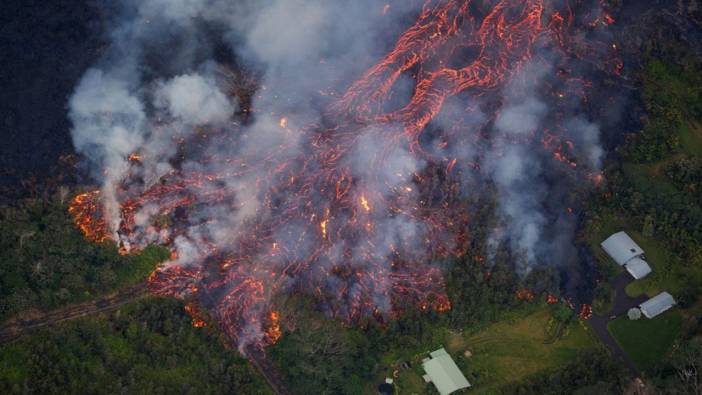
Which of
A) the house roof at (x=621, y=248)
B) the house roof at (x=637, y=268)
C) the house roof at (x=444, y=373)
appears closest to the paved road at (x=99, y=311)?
the house roof at (x=444, y=373)

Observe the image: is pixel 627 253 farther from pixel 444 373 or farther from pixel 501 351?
pixel 444 373

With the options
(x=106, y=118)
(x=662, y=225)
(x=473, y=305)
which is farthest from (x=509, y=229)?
(x=106, y=118)

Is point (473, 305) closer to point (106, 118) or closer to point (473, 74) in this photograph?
point (473, 74)

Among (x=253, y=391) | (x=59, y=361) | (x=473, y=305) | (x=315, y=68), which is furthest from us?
→ (x=315, y=68)

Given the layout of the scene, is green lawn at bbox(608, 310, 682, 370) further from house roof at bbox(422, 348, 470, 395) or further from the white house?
house roof at bbox(422, 348, 470, 395)

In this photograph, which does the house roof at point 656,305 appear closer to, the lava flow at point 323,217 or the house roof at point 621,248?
the house roof at point 621,248

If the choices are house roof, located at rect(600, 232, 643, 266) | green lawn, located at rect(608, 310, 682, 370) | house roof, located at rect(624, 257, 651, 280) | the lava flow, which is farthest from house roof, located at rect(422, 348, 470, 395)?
house roof, located at rect(624, 257, 651, 280)

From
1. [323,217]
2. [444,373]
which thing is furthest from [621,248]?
[323,217]

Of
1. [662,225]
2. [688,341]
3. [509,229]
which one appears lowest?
[688,341]
